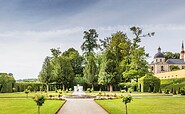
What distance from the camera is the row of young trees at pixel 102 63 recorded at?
52094 millimetres

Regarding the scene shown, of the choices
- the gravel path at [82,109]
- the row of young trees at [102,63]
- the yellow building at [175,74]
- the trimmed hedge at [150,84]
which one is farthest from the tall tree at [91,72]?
the gravel path at [82,109]

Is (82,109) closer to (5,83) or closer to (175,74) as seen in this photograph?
(5,83)

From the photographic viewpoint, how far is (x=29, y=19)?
20.3 m

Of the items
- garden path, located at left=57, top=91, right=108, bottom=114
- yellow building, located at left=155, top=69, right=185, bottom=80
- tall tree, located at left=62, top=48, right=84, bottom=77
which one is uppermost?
tall tree, located at left=62, top=48, right=84, bottom=77

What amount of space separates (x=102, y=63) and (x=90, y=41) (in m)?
9.35

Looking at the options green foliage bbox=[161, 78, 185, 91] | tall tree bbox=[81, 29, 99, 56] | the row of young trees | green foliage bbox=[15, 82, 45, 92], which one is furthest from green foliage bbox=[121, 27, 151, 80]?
green foliage bbox=[15, 82, 45, 92]

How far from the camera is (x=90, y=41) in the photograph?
63125mm

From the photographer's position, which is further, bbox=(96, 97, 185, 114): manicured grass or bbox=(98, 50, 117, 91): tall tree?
bbox=(98, 50, 117, 91): tall tree

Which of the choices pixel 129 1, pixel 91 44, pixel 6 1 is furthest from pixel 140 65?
pixel 6 1

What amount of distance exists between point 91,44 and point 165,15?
4136cm

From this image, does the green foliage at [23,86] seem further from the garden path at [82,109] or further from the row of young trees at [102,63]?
the garden path at [82,109]

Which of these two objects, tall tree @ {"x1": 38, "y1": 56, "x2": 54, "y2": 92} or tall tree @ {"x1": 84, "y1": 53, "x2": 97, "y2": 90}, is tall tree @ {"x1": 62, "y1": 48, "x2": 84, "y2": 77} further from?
tall tree @ {"x1": 38, "y1": 56, "x2": 54, "y2": 92}

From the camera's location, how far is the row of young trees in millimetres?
52094

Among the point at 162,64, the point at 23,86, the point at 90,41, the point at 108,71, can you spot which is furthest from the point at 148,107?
the point at 162,64
